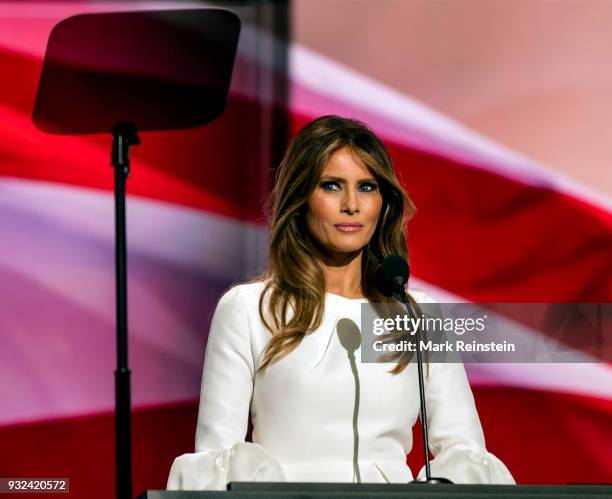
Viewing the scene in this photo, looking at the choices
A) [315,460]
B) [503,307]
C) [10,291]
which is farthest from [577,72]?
[10,291]

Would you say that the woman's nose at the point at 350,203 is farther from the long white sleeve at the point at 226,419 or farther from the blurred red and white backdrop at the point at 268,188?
the blurred red and white backdrop at the point at 268,188

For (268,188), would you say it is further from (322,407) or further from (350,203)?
(322,407)

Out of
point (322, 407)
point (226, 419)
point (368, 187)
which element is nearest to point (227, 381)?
point (226, 419)

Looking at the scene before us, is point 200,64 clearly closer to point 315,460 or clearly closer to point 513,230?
point 513,230

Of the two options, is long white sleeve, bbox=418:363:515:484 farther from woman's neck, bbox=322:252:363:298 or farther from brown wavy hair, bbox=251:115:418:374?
woman's neck, bbox=322:252:363:298

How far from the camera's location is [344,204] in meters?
2.21

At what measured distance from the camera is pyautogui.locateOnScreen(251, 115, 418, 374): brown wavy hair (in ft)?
7.28

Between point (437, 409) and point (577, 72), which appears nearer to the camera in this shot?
point (437, 409)

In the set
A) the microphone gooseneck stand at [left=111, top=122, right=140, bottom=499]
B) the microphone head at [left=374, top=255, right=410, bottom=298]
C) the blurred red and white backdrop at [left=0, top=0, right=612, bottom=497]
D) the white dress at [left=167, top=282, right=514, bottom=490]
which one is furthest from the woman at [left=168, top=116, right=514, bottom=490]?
the blurred red and white backdrop at [left=0, top=0, right=612, bottom=497]

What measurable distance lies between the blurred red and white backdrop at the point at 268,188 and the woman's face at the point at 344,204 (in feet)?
2.10

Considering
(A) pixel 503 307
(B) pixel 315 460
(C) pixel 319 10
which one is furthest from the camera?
(C) pixel 319 10

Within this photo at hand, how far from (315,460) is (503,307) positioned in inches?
33.1

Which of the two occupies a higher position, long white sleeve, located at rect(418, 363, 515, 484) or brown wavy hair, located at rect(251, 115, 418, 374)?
brown wavy hair, located at rect(251, 115, 418, 374)

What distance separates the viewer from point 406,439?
2193 mm
